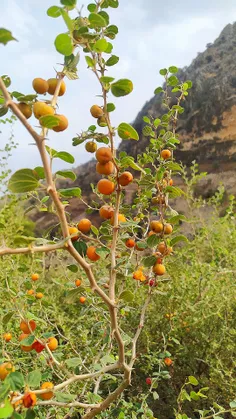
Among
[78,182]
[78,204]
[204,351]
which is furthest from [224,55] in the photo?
[204,351]

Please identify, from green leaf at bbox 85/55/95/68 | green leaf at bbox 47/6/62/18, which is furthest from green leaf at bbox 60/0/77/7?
green leaf at bbox 85/55/95/68

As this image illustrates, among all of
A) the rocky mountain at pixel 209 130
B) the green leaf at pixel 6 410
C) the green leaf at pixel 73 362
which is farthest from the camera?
→ the rocky mountain at pixel 209 130

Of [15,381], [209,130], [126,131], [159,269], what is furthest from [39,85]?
[209,130]

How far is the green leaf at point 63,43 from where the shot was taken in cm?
64

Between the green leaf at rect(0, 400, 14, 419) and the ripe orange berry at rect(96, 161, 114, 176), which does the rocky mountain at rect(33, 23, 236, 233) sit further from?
the green leaf at rect(0, 400, 14, 419)

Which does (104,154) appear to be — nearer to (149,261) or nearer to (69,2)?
(69,2)

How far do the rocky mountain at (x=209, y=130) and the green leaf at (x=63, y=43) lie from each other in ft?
43.5

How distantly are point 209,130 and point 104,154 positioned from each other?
16.4m

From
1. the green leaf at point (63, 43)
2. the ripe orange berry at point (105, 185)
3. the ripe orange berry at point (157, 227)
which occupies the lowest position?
the ripe orange berry at point (157, 227)

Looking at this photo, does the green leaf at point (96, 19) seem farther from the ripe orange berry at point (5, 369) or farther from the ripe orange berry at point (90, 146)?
the ripe orange berry at point (5, 369)

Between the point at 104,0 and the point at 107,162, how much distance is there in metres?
0.45

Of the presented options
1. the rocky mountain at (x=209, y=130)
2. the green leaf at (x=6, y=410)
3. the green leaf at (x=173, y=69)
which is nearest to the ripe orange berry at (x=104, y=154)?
the green leaf at (x=6, y=410)

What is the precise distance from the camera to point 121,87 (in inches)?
33.4

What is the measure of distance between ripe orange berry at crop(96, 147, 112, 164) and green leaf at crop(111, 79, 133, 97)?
0.14m
